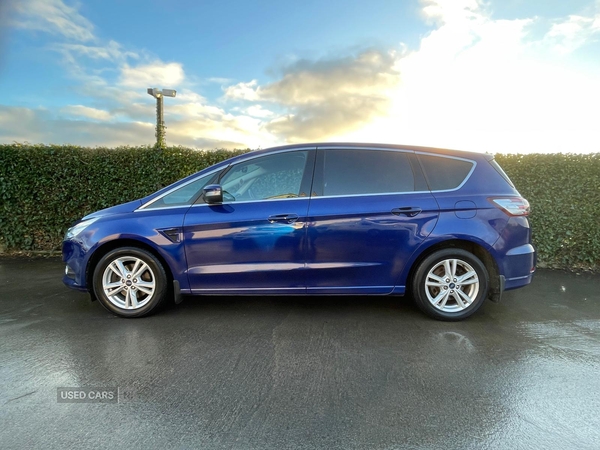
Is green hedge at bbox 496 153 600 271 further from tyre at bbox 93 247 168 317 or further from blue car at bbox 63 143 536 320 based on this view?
tyre at bbox 93 247 168 317

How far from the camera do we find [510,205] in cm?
350

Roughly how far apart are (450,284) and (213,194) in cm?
249

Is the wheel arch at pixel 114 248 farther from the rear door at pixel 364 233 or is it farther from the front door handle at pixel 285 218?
the rear door at pixel 364 233

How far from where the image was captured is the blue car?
3.46 meters

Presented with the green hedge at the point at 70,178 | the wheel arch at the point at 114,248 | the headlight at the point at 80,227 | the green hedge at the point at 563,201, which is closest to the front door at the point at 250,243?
the wheel arch at the point at 114,248

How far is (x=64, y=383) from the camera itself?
245cm

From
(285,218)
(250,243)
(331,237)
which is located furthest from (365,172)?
(250,243)

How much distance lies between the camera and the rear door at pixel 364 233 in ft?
11.3

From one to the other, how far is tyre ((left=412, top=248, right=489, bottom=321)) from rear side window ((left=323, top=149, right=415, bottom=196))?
2.53 feet

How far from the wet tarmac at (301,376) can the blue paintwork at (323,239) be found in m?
0.43

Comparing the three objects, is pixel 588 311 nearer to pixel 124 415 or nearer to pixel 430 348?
pixel 430 348

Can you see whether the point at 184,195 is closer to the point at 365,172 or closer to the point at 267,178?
the point at 267,178

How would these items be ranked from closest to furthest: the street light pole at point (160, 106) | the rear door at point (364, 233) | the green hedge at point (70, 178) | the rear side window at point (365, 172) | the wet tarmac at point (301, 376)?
1. the wet tarmac at point (301, 376)
2. the rear door at point (364, 233)
3. the rear side window at point (365, 172)
4. the green hedge at point (70, 178)
5. the street light pole at point (160, 106)

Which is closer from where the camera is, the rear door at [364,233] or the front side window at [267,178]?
the rear door at [364,233]
